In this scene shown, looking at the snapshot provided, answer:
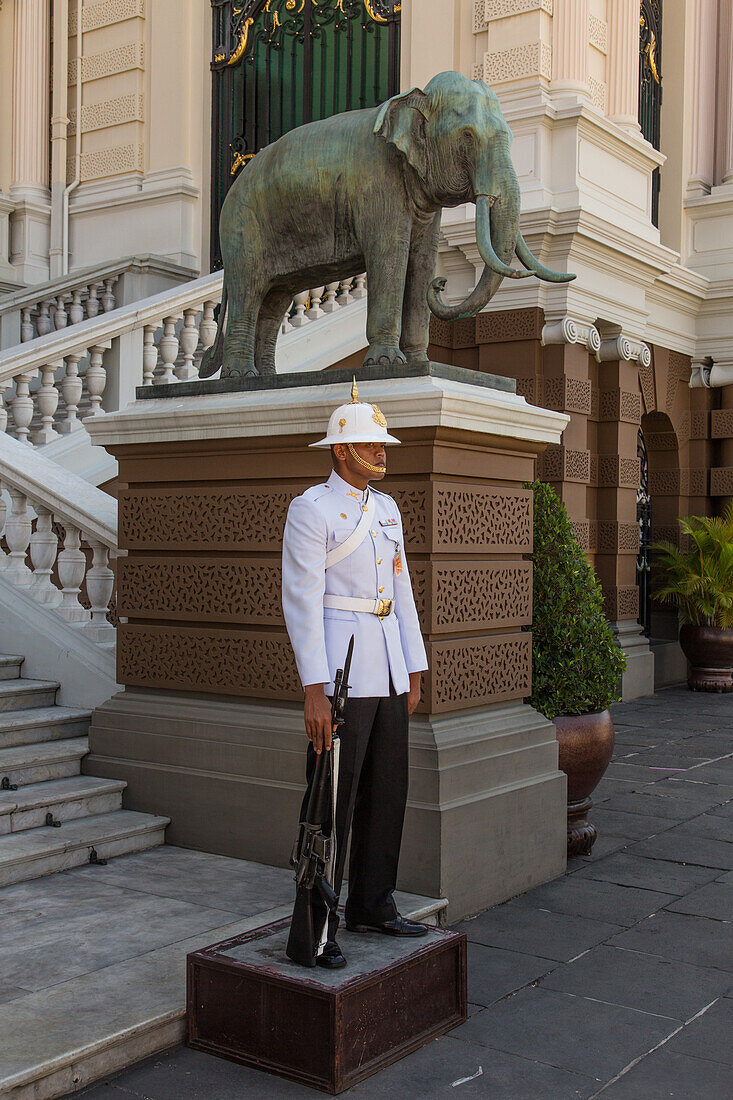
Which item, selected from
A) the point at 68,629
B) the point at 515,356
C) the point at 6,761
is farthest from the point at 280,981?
the point at 515,356

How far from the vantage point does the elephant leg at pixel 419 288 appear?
5.75 m

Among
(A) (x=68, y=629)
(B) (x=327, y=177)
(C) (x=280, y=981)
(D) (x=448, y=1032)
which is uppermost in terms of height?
(B) (x=327, y=177)

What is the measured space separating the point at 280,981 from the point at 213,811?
213cm

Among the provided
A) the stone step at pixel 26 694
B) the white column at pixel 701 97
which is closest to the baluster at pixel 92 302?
the stone step at pixel 26 694

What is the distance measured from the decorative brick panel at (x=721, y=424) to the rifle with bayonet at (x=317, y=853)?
38.0ft

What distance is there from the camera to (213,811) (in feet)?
18.9

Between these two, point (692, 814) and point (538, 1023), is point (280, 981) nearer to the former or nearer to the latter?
point (538, 1023)

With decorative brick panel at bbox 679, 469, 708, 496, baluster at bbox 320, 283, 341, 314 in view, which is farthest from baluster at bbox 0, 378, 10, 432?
decorative brick panel at bbox 679, 469, 708, 496

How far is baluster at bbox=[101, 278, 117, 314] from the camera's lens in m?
12.9

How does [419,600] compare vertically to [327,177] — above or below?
below

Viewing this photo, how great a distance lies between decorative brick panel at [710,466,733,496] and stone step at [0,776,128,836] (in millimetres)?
10229

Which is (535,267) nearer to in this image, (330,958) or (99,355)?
(330,958)

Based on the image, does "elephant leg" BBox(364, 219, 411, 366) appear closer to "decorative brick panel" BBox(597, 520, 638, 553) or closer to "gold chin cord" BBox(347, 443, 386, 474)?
"gold chin cord" BBox(347, 443, 386, 474)

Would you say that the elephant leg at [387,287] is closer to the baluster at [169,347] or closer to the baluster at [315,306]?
the baluster at [169,347]
